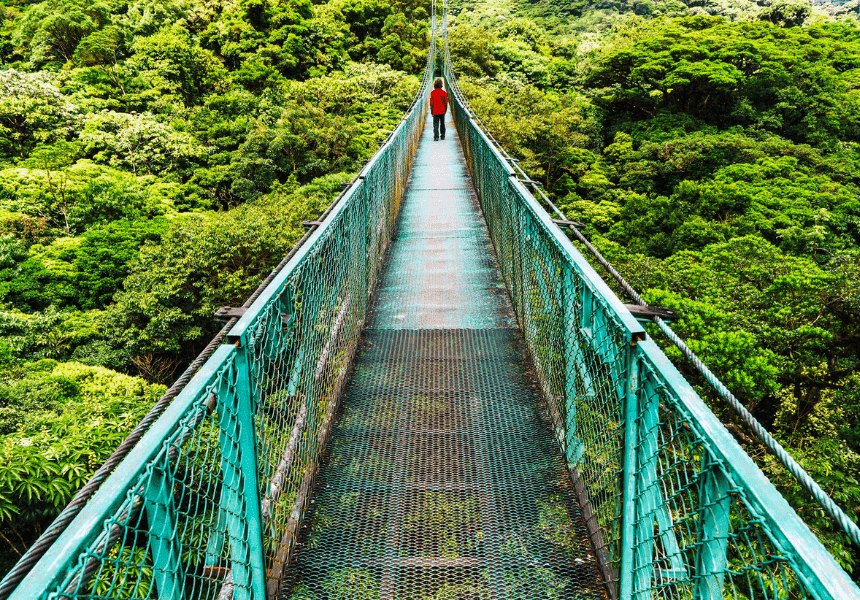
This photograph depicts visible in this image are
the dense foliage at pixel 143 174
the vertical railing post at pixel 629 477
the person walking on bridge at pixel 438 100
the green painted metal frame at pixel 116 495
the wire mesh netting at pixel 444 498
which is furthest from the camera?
the person walking on bridge at pixel 438 100

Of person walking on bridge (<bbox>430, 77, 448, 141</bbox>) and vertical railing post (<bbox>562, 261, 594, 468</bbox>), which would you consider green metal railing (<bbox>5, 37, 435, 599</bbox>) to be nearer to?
vertical railing post (<bbox>562, 261, 594, 468</bbox>)

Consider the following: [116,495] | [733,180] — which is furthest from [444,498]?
[733,180]

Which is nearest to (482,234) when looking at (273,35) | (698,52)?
(698,52)

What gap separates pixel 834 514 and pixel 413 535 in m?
1.89

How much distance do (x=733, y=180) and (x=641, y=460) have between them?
2063 centimetres

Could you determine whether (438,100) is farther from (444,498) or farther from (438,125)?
(444,498)

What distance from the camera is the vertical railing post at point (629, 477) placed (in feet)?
6.75

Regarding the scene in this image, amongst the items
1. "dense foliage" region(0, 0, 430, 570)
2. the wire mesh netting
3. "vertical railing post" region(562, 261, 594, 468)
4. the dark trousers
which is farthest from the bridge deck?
the dark trousers

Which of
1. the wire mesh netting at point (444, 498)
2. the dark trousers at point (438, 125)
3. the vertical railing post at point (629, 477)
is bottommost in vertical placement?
the wire mesh netting at point (444, 498)

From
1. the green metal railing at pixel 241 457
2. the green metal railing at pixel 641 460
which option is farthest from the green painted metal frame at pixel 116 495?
the green metal railing at pixel 641 460

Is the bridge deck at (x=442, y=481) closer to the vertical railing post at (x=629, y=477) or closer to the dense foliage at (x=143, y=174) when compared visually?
the vertical railing post at (x=629, y=477)

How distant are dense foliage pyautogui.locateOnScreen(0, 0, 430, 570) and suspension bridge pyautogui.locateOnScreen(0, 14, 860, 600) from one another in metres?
3.20

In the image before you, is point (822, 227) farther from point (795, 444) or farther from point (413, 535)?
point (413, 535)

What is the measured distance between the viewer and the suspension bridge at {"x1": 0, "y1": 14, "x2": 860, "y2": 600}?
1375 mm
